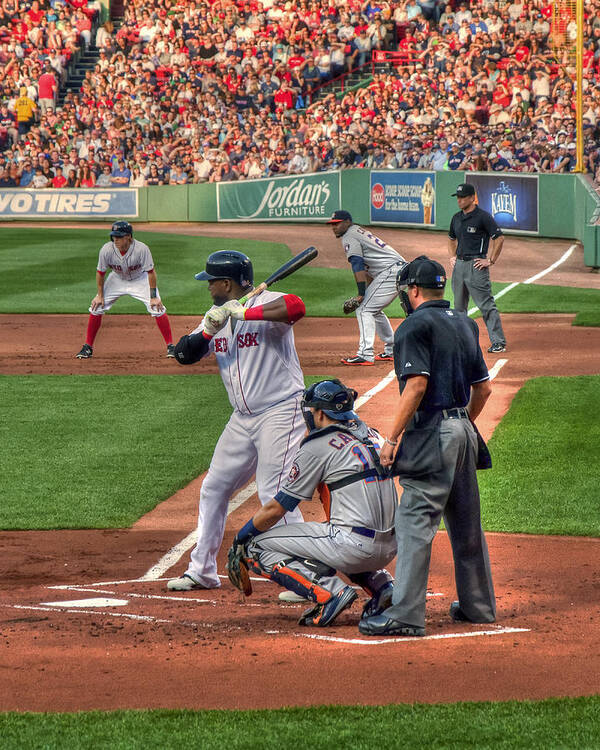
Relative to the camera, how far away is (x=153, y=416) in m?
12.3

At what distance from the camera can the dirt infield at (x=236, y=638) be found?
16.7 feet

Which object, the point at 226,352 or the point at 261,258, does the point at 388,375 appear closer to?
the point at 226,352

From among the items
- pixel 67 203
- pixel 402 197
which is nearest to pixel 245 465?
pixel 402 197

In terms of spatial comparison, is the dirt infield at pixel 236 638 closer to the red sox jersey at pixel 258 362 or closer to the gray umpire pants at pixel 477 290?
the red sox jersey at pixel 258 362

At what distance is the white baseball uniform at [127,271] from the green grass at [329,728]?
35.8ft

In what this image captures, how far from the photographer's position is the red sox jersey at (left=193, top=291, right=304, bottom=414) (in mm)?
6887

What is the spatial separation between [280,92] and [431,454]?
33.4 metres

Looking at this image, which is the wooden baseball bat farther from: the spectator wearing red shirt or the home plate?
the spectator wearing red shirt

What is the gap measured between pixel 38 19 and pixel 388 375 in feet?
114

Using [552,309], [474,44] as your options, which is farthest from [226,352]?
[474,44]

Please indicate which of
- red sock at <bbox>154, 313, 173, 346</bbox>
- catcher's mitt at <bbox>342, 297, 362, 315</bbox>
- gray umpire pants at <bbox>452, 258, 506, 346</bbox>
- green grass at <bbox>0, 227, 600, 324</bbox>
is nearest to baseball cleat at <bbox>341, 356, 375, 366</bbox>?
catcher's mitt at <bbox>342, 297, 362, 315</bbox>

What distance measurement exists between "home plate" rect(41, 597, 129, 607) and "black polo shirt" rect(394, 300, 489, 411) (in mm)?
2082

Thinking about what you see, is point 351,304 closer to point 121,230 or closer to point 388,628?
point 121,230

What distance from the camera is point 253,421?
6.91 metres
